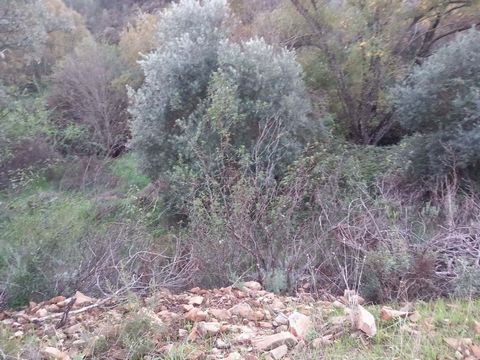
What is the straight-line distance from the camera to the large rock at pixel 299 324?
11.6 feet

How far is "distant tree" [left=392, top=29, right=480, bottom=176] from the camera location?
8.04 m

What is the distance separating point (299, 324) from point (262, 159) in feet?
17.3

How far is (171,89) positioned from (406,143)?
15.5 ft

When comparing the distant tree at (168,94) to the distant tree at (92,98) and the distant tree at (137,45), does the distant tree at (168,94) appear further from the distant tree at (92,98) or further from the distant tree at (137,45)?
the distant tree at (137,45)

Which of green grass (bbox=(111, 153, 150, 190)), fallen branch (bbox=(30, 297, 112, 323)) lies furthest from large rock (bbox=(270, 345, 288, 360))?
green grass (bbox=(111, 153, 150, 190))

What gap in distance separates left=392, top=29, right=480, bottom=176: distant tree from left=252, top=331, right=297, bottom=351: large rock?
5568mm

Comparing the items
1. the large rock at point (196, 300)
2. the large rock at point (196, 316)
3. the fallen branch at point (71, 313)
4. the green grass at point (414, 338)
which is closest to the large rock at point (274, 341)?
the green grass at point (414, 338)

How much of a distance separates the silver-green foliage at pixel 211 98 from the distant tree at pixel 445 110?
7.28ft

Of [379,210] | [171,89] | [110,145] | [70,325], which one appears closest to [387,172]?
[379,210]

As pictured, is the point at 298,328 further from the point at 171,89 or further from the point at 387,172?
the point at 171,89

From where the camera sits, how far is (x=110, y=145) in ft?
50.9

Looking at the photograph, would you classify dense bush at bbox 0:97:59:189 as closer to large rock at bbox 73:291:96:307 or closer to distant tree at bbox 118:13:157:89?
distant tree at bbox 118:13:157:89

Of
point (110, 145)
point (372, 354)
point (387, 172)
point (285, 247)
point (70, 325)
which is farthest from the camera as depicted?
point (110, 145)

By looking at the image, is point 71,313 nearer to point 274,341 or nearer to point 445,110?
point 274,341
